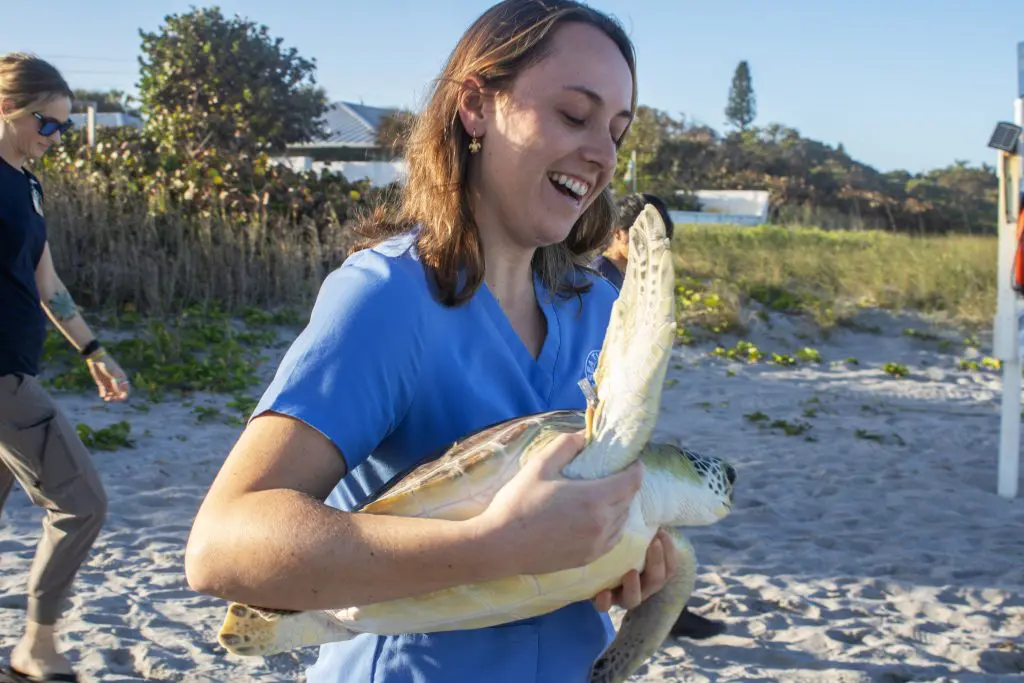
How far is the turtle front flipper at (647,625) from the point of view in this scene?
4.03 feet

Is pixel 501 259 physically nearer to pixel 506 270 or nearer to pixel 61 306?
pixel 506 270

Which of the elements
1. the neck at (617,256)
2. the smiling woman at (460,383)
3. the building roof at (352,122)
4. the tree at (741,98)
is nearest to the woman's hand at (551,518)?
the smiling woman at (460,383)

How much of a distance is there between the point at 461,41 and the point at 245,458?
0.66 m

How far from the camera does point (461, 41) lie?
127 centimetres

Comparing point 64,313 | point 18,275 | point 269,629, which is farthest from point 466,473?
point 64,313

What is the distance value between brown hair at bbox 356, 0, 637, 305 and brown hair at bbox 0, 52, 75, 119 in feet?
6.71

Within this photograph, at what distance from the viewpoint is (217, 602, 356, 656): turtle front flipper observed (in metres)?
1.00

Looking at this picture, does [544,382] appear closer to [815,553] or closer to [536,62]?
[536,62]

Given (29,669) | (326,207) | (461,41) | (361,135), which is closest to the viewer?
(461,41)

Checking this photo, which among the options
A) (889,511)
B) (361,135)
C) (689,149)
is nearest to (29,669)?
(889,511)

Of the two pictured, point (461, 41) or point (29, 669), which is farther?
point (29, 669)

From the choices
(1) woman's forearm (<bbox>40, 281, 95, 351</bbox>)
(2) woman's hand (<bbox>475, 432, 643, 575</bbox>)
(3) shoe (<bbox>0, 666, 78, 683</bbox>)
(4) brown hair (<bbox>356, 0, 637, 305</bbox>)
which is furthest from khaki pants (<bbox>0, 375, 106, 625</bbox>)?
(2) woman's hand (<bbox>475, 432, 643, 575</bbox>)

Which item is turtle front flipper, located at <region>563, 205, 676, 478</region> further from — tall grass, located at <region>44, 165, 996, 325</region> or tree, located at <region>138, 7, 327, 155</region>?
tree, located at <region>138, 7, 327, 155</region>

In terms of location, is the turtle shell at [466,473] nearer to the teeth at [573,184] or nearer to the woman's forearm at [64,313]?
the teeth at [573,184]
